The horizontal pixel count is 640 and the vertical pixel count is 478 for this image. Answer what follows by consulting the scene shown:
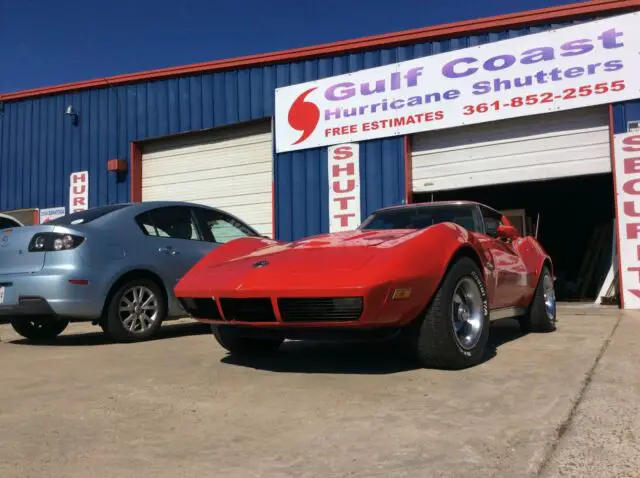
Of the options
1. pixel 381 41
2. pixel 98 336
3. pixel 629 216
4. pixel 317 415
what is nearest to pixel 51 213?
pixel 381 41

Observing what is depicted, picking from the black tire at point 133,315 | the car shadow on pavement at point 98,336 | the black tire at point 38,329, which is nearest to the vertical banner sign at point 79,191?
the car shadow on pavement at point 98,336

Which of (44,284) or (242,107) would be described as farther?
(242,107)

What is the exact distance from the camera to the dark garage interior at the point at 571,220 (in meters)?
14.1

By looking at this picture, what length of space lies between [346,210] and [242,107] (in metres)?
3.30

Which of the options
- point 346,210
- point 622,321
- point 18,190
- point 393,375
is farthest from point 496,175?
point 18,190

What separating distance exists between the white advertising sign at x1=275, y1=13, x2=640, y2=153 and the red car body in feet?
18.9

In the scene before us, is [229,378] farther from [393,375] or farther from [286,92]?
[286,92]

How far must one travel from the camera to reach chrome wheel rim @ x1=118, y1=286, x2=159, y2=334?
563 cm

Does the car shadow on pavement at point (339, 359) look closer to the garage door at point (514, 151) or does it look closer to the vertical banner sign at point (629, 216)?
the vertical banner sign at point (629, 216)

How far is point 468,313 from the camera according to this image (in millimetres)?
4172

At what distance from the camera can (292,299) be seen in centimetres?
362

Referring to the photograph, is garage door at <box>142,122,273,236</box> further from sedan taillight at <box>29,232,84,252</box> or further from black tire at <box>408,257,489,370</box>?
black tire at <box>408,257,489,370</box>

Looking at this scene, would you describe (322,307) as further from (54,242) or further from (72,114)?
(72,114)

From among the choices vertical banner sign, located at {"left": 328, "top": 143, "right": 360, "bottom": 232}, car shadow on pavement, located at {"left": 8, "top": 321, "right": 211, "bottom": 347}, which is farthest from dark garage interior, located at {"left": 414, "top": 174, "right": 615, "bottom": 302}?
car shadow on pavement, located at {"left": 8, "top": 321, "right": 211, "bottom": 347}
